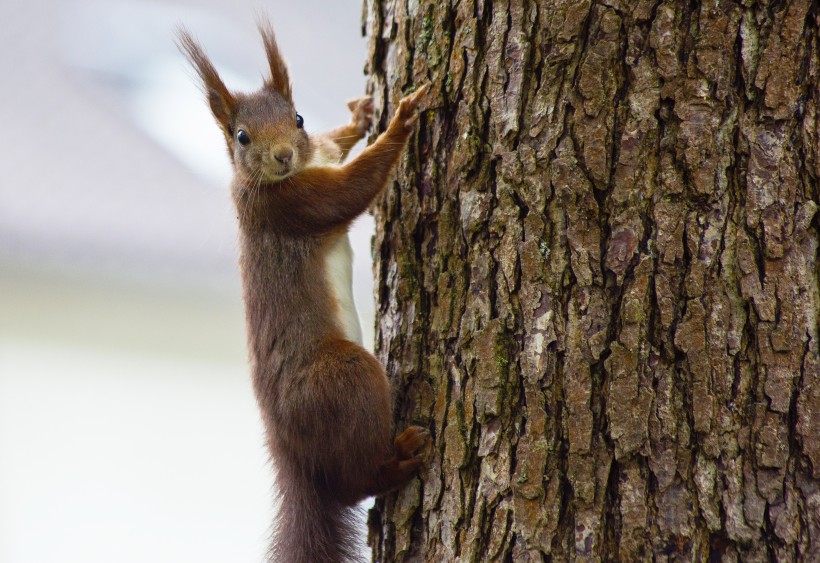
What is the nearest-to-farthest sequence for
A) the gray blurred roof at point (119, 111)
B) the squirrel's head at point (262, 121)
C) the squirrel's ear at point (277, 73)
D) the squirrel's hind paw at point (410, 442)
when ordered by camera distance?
the squirrel's hind paw at point (410, 442) < the squirrel's head at point (262, 121) < the squirrel's ear at point (277, 73) < the gray blurred roof at point (119, 111)

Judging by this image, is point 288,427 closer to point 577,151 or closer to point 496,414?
point 496,414

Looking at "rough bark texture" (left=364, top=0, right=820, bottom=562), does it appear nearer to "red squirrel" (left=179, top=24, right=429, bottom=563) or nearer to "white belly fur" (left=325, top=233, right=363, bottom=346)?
"red squirrel" (left=179, top=24, right=429, bottom=563)

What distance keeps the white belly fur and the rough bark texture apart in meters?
→ 0.55

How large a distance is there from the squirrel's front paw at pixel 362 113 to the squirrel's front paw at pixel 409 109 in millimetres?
391

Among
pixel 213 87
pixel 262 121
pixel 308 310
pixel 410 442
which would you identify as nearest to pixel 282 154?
pixel 262 121

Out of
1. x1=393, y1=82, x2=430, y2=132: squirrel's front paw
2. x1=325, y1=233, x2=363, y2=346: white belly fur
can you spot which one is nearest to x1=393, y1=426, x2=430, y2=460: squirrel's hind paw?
x1=325, y1=233, x2=363, y2=346: white belly fur

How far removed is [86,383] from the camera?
4602 mm

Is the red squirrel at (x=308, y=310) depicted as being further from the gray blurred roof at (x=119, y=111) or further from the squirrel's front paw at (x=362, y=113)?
the gray blurred roof at (x=119, y=111)

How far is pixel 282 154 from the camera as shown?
222 cm

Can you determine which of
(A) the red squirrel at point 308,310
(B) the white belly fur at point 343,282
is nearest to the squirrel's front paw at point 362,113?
(A) the red squirrel at point 308,310

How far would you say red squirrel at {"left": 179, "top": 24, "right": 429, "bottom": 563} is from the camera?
6.00 feet

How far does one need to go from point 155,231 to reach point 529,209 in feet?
10.6

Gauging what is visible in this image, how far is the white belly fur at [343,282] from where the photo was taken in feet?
7.13

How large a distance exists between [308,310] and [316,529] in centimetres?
51
